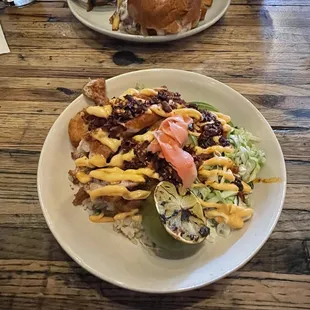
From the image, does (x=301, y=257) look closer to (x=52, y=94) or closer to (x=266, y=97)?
(x=266, y=97)

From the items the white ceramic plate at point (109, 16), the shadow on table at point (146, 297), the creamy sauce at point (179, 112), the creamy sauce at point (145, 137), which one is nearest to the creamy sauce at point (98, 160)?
the creamy sauce at point (145, 137)

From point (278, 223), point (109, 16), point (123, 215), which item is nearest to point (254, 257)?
point (278, 223)

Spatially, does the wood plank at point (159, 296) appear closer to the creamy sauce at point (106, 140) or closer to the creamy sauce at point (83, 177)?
the creamy sauce at point (83, 177)

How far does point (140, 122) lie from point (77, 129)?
0.73ft

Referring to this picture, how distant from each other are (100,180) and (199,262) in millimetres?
371

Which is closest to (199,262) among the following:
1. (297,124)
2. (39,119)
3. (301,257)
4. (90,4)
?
(301,257)

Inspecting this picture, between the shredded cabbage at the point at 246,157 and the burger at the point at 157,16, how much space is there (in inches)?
26.9

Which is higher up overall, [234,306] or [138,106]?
[138,106]

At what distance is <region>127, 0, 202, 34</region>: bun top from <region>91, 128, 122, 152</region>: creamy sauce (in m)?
0.73

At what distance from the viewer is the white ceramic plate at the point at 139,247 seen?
44.8 inches

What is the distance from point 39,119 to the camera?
170 centimetres

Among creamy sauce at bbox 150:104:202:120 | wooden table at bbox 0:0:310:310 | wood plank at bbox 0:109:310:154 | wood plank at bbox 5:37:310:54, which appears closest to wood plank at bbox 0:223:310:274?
wooden table at bbox 0:0:310:310

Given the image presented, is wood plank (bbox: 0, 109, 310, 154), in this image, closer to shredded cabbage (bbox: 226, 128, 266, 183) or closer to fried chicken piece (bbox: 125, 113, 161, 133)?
shredded cabbage (bbox: 226, 128, 266, 183)

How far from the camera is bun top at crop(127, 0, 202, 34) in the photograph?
6.07ft
